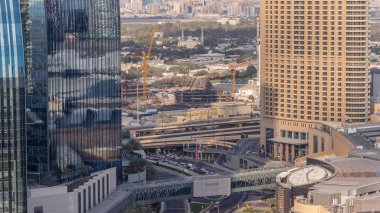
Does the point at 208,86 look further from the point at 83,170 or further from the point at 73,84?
the point at 83,170

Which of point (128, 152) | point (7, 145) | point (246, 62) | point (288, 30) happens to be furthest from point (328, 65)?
point (246, 62)

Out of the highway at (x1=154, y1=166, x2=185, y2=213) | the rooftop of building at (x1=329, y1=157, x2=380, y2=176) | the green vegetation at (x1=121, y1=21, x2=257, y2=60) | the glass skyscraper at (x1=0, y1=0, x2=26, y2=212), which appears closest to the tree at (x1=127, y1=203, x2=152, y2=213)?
the highway at (x1=154, y1=166, x2=185, y2=213)

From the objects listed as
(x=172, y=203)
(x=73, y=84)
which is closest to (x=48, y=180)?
(x=73, y=84)

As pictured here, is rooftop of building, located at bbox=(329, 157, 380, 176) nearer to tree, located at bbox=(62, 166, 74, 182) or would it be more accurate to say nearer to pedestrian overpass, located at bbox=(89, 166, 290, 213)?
pedestrian overpass, located at bbox=(89, 166, 290, 213)

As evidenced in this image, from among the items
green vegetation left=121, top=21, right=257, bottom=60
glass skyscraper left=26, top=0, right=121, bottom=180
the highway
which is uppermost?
Answer: glass skyscraper left=26, top=0, right=121, bottom=180

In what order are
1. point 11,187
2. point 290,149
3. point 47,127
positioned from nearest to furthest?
1. point 11,187
2. point 47,127
3. point 290,149

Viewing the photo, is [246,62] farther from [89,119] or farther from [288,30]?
[89,119]

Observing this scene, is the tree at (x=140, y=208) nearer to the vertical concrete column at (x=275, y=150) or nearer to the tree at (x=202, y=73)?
the vertical concrete column at (x=275, y=150)
